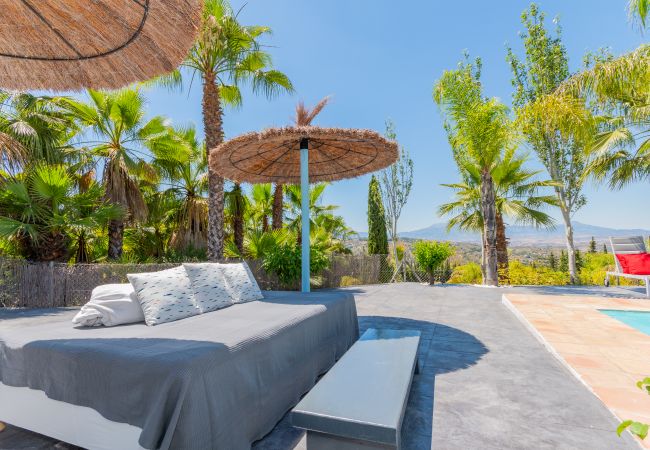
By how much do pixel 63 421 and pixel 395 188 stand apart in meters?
12.6

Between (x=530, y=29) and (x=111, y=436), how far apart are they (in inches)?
560

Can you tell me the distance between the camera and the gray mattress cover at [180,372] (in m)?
1.52

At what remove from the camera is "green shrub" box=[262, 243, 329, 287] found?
25.8 feet

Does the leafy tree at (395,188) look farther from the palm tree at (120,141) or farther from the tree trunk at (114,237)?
the tree trunk at (114,237)

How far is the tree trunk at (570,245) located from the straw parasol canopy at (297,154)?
789cm

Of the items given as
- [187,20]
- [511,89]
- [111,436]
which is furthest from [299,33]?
[111,436]

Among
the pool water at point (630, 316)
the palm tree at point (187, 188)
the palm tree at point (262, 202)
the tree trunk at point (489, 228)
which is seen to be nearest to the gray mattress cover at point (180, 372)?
the pool water at point (630, 316)

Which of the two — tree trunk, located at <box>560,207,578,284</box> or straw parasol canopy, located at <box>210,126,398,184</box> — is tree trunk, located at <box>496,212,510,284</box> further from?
straw parasol canopy, located at <box>210,126,398,184</box>

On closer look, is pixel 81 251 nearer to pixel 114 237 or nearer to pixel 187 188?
pixel 114 237

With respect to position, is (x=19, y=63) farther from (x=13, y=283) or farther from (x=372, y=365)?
(x=13, y=283)

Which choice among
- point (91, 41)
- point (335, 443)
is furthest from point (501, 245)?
point (91, 41)

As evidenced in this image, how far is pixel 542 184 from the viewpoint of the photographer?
10656mm

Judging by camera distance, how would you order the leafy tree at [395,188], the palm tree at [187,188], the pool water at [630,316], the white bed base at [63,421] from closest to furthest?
the white bed base at [63,421]
the pool water at [630,316]
the palm tree at [187,188]
the leafy tree at [395,188]

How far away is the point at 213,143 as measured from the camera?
7.89m
